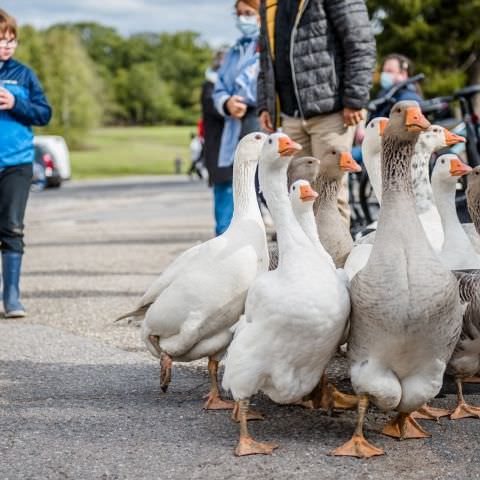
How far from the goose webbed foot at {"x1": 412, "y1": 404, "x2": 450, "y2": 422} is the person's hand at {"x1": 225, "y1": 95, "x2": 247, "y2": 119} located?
12.6ft

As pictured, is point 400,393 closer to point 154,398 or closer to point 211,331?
point 211,331

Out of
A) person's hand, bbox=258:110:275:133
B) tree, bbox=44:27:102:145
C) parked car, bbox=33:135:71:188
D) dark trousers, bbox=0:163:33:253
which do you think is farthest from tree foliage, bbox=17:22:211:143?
person's hand, bbox=258:110:275:133

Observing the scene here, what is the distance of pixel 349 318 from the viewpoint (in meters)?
4.07

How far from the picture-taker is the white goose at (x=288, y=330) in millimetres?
3930

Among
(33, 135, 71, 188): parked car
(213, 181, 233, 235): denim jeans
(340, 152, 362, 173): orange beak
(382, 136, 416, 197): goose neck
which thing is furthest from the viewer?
(33, 135, 71, 188): parked car

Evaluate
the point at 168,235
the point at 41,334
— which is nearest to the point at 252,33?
the point at 41,334

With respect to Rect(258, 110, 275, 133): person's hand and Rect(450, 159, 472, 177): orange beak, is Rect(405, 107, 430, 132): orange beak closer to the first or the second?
Rect(450, 159, 472, 177): orange beak

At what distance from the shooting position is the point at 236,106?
770 cm

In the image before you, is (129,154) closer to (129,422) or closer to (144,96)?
(144,96)

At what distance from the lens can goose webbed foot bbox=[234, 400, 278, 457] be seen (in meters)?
3.93

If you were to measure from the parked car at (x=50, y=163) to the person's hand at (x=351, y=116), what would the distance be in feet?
77.8

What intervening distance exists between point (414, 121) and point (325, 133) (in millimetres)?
2352

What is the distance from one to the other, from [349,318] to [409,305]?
0.37 m

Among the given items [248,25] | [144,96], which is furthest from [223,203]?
[144,96]
